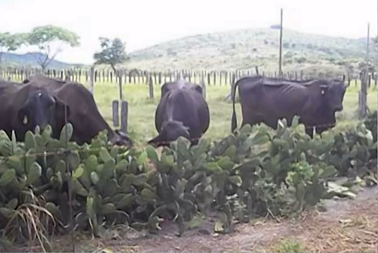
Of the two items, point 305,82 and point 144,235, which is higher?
point 305,82

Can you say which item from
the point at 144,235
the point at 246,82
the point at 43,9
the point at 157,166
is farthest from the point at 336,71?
the point at 43,9

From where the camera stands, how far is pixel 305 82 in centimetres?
264

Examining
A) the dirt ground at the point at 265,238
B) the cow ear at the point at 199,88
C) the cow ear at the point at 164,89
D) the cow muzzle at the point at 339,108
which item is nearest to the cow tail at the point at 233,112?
the cow ear at the point at 199,88

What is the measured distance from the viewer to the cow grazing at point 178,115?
2.24m

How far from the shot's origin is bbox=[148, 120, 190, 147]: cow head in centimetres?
222

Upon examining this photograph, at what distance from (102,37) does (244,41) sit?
564 millimetres

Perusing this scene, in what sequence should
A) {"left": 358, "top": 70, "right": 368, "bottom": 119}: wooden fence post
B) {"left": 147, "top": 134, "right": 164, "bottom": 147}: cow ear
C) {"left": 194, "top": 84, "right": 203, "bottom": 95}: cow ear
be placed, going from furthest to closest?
{"left": 358, "top": 70, "right": 368, "bottom": 119}: wooden fence post
{"left": 194, "top": 84, "right": 203, "bottom": 95}: cow ear
{"left": 147, "top": 134, "right": 164, "bottom": 147}: cow ear

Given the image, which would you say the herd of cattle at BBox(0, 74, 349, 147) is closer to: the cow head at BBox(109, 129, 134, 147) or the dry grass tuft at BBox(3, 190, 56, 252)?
the cow head at BBox(109, 129, 134, 147)

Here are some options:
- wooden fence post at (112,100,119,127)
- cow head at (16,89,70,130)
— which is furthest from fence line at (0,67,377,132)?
cow head at (16,89,70,130)

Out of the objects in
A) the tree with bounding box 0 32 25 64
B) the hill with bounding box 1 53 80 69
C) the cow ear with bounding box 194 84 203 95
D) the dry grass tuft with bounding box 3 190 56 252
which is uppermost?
the tree with bounding box 0 32 25 64

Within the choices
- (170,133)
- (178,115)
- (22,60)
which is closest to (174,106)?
(178,115)

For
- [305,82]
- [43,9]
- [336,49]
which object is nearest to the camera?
[43,9]

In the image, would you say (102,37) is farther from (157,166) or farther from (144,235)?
(144,235)

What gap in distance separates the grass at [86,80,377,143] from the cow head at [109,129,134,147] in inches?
1.1
